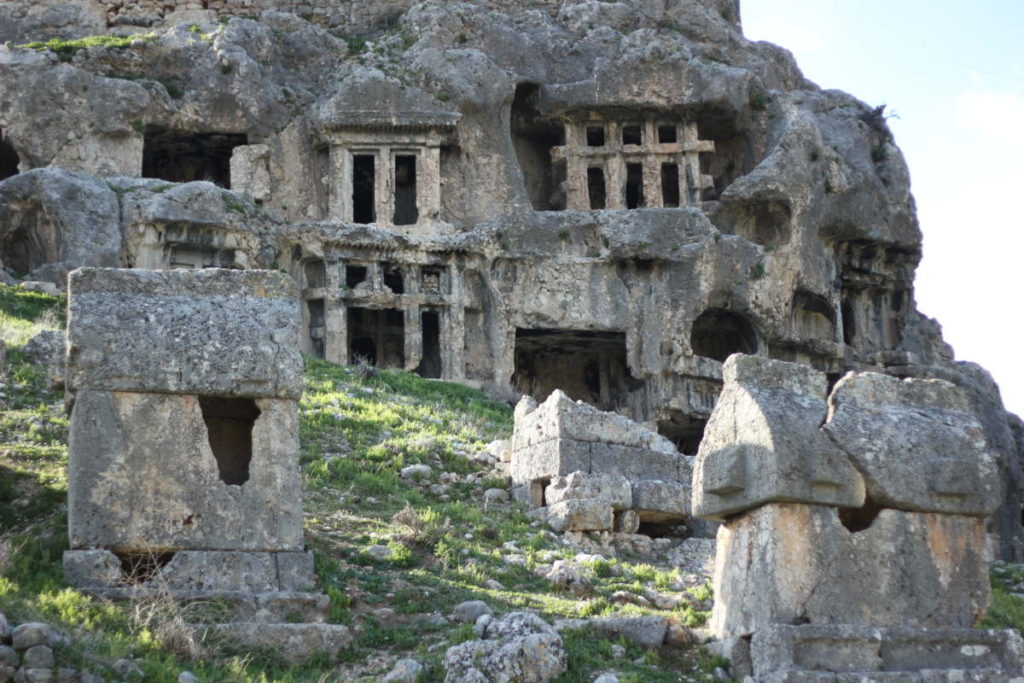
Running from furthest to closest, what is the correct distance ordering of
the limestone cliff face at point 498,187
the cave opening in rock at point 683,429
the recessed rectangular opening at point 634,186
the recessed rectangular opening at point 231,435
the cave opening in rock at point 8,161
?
1. the recessed rectangular opening at point 634,186
2. the cave opening in rock at point 8,161
3. the cave opening in rock at point 683,429
4. the limestone cliff face at point 498,187
5. the recessed rectangular opening at point 231,435

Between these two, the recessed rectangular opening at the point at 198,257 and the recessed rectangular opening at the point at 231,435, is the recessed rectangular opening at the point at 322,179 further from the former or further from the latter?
the recessed rectangular opening at the point at 231,435

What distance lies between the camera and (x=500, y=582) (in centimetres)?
1134

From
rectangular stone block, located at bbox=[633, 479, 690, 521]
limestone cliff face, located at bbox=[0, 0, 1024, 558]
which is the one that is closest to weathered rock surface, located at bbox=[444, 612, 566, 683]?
rectangular stone block, located at bbox=[633, 479, 690, 521]

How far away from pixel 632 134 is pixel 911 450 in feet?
73.5

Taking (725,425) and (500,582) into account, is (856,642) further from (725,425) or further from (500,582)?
(500,582)

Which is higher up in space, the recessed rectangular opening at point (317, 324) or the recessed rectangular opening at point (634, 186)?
the recessed rectangular opening at point (634, 186)

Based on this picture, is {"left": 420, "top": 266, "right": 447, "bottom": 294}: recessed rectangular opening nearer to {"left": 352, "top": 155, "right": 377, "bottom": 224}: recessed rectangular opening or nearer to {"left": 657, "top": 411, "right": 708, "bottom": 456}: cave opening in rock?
{"left": 352, "top": 155, "right": 377, "bottom": 224}: recessed rectangular opening

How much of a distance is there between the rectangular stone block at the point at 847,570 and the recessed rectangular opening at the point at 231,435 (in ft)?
11.7

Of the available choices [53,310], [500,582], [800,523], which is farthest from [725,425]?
[53,310]

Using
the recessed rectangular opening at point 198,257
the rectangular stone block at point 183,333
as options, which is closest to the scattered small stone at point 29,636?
the rectangular stone block at point 183,333

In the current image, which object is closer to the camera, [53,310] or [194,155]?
[53,310]

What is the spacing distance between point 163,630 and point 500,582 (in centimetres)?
329

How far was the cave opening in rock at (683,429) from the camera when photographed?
91.2 feet

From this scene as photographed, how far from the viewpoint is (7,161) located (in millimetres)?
30250
